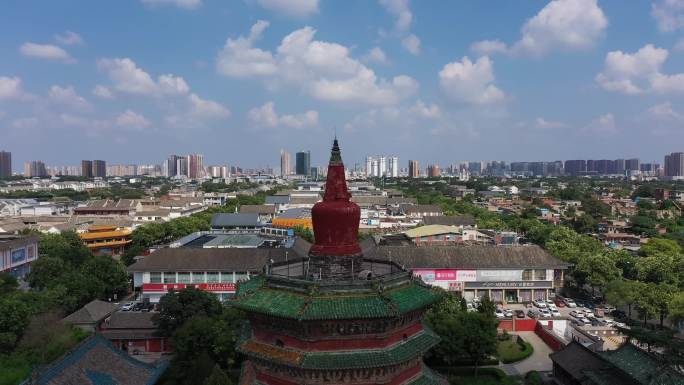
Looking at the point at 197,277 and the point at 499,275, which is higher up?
the point at 197,277

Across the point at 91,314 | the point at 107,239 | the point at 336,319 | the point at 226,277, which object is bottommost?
the point at 91,314

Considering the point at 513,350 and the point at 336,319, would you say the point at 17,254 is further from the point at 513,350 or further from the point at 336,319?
the point at 336,319

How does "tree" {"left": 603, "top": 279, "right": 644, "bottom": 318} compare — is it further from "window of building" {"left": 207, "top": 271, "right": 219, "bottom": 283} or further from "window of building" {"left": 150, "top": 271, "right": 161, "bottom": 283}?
"window of building" {"left": 150, "top": 271, "right": 161, "bottom": 283}

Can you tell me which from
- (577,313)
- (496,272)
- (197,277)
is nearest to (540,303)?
(577,313)

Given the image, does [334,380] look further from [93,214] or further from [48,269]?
[93,214]

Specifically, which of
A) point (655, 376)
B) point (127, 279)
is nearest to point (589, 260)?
point (655, 376)

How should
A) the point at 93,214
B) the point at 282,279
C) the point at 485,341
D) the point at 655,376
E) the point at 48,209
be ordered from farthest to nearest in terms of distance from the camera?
the point at 48,209, the point at 93,214, the point at 485,341, the point at 655,376, the point at 282,279
